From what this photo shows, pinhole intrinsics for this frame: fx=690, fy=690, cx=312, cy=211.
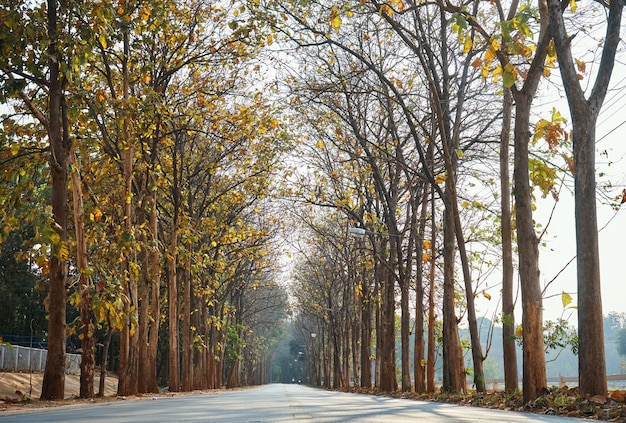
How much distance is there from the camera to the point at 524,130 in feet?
40.3

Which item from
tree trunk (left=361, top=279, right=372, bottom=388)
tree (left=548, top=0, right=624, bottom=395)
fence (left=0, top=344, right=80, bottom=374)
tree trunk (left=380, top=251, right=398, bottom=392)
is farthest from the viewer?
tree trunk (left=361, top=279, right=372, bottom=388)

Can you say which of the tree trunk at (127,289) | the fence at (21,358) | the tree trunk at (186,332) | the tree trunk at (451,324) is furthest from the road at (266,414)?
the fence at (21,358)

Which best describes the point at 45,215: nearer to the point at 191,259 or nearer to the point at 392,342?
the point at 191,259

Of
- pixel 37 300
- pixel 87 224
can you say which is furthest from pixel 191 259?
pixel 37 300

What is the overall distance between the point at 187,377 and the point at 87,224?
11.3m

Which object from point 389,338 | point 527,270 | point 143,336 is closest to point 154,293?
point 143,336

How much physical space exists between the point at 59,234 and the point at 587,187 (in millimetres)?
9688

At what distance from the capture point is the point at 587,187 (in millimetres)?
10070

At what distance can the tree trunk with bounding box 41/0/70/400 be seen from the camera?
1378 centimetres

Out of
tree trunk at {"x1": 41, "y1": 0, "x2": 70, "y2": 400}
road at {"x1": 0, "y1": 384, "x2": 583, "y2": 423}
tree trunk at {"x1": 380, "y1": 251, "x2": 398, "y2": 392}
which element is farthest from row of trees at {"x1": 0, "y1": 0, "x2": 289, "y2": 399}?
tree trunk at {"x1": 380, "y1": 251, "x2": 398, "y2": 392}

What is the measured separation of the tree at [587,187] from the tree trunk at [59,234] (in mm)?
9384

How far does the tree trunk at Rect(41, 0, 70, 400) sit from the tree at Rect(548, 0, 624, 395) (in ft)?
30.8

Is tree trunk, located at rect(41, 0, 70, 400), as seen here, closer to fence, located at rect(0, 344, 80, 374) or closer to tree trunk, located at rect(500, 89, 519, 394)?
tree trunk, located at rect(500, 89, 519, 394)

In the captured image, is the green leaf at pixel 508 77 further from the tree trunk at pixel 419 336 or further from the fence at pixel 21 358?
the fence at pixel 21 358
